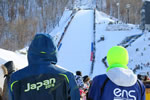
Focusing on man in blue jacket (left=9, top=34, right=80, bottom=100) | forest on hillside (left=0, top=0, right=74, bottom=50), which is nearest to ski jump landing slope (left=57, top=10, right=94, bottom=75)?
forest on hillside (left=0, top=0, right=74, bottom=50)

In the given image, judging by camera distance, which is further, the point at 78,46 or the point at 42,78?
the point at 78,46

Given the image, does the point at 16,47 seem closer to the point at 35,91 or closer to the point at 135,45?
the point at 135,45

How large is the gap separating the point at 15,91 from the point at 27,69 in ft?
0.83

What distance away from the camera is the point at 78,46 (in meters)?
30.2

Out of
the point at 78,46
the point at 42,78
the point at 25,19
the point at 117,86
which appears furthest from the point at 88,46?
the point at 25,19

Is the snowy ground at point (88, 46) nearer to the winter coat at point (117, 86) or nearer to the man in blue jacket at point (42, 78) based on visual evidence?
the winter coat at point (117, 86)

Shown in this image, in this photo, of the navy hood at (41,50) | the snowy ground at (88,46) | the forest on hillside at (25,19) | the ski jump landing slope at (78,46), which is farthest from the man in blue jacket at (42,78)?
the forest on hillside at (25,19)

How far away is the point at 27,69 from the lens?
2.51m

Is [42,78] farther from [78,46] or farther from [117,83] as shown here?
[78,46]

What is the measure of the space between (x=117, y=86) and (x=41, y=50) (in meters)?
0.90

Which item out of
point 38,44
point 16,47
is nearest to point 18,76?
point 38,44

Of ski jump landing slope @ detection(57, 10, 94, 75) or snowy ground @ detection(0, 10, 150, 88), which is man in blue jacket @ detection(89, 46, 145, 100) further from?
ski jump landing slope @ detection(57, 10, 94, 75)

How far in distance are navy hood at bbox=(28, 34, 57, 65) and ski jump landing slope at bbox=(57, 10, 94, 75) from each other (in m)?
20.2

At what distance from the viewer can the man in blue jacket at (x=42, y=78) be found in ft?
8.10
